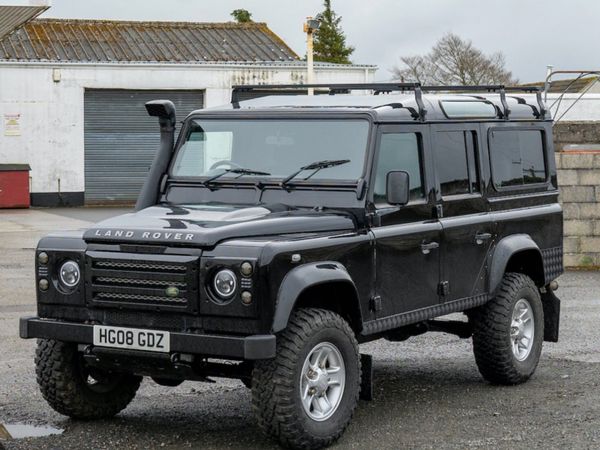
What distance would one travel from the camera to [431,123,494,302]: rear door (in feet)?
28.6

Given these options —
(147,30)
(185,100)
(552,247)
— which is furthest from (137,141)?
(552,247)

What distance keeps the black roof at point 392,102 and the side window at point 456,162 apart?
14cm

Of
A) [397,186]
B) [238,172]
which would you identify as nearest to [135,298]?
[238,172]

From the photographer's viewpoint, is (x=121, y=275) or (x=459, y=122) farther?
(x=459, y=122)

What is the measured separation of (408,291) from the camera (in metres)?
8.20

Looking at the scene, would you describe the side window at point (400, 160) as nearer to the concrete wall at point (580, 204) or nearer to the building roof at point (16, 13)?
the concrete wall at point (580, 204)

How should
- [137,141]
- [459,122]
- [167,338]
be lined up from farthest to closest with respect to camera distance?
[137,141]
[459,122]
[167,338]

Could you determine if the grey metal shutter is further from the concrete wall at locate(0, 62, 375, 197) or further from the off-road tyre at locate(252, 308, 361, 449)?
the off-road tyre at locate(252, 308, 361, 449)

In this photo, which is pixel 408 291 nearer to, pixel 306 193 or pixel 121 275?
pixel 306 193

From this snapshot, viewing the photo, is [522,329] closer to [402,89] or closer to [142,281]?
[402,89]

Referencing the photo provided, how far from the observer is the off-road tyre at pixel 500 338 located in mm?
9125

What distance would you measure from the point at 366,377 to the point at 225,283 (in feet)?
4.35

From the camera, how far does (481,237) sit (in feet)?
29.7

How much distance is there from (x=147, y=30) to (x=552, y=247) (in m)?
34.2
